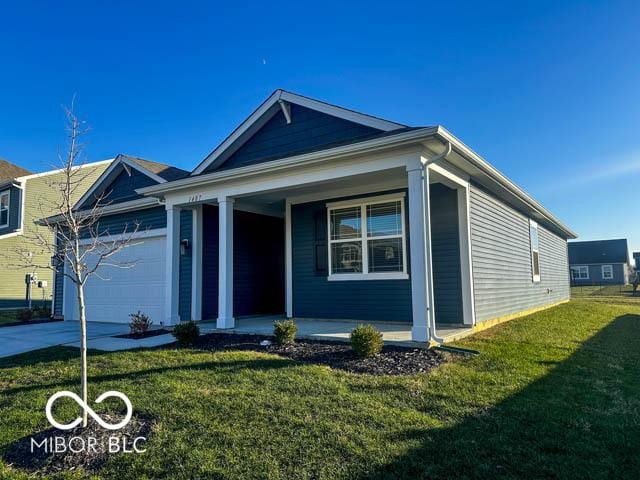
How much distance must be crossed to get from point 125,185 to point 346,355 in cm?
893

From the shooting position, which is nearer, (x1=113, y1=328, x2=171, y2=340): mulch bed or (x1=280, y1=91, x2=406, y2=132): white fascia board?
(x1=280, y1=91, x2=406, y2=132): white fascia board

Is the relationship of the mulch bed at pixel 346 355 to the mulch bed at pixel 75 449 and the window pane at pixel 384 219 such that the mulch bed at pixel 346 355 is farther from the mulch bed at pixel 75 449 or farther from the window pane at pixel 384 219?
the window pane at pixel 384 219

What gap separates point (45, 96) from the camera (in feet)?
40.8

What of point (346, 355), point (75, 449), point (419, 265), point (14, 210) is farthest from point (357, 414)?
point (14, 210)

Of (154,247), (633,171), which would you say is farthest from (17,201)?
(633,171)

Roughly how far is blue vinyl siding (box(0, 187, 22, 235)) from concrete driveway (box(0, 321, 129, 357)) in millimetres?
11097

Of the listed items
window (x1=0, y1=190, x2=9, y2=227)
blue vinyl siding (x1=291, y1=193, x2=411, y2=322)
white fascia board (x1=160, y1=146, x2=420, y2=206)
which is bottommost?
blue vinyl siding (x1=291, y1=193, x2=411, y2=322)

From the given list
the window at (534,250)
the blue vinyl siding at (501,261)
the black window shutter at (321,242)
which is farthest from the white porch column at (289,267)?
the window at (534,250)

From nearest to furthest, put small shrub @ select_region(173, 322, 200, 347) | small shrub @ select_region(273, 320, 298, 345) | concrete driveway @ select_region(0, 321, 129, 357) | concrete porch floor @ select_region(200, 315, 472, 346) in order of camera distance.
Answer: small shrub @ select_region(273, 320, 298, 345), concrete porch floor @ select_region(200, 315, 472, 346), small shrub @ select_region(173, 322, 200, 347), concrete driveway @ select_region(0, 321, 129, 357)

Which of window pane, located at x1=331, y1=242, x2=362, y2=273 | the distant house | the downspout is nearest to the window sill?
window pane, located at x1=331, y1=242, x2=362, y2=273

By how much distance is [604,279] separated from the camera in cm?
4153

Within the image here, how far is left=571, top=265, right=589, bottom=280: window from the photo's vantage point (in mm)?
42250

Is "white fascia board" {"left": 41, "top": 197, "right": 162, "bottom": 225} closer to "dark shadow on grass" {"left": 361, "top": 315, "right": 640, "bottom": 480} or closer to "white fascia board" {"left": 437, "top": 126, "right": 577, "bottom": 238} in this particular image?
"white fascia board" {"left": 437, "top": 126, "right": 577, "bottom": 238}

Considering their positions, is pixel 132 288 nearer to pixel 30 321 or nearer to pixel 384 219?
pixel 30 321
